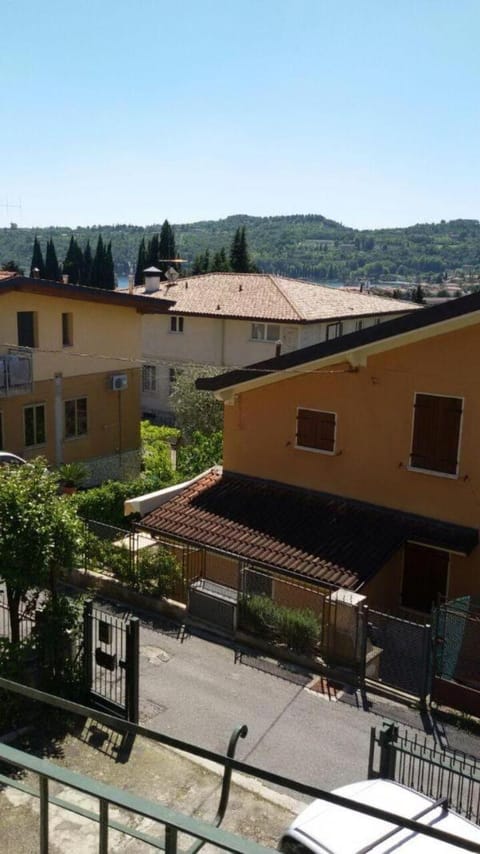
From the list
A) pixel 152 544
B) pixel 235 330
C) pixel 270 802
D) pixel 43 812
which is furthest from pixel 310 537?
pixel 235 330

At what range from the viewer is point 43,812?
3061mm

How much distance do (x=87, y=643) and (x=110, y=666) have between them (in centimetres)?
62

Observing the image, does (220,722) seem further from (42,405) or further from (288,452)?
(42,405)

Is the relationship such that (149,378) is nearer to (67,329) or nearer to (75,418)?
(75,418)

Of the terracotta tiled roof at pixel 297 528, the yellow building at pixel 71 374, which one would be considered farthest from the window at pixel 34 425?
the terracotta tiled roof at pixel 297 528

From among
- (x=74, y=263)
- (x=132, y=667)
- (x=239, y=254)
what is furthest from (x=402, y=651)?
(x=74, y=263)

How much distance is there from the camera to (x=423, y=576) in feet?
50.3

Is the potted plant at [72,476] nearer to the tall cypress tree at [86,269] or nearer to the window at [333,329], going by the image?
the window at [333,329]

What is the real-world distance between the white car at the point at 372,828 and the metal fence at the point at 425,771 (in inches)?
26.7

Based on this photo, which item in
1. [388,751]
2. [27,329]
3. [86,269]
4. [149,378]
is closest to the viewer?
[388,751]

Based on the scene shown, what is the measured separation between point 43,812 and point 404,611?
13299 millimetres

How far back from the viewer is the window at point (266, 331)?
37406mm

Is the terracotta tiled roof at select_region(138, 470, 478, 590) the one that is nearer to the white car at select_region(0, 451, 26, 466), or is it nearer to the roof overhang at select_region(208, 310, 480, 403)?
the roof overhang at select_region(208, 310, 480, 403)

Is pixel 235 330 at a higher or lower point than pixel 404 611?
higher
